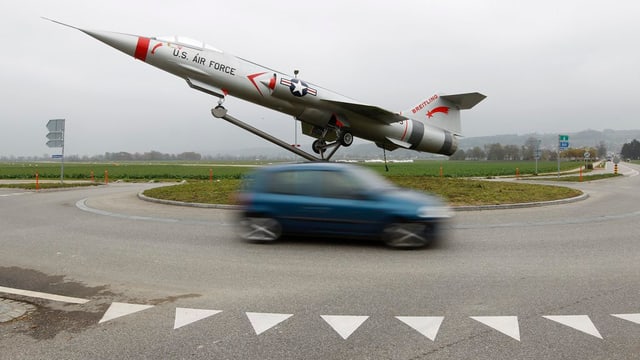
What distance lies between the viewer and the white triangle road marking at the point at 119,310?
148 inches

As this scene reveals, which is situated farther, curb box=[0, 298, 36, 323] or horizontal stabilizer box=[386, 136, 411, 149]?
horizontal stabilizer box=[386, 136, 411, 149]

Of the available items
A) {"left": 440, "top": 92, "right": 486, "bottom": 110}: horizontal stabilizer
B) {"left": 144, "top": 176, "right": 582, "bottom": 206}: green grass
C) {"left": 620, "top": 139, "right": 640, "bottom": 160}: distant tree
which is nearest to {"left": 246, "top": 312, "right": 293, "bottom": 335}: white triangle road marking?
{"left": 144, "top": 176, "right": 582, "bottom": 206}: green grass

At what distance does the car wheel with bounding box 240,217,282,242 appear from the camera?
22.9 ft

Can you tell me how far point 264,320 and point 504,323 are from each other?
214 cm

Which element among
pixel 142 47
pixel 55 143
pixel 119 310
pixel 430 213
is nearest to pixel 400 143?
pixel 142 47

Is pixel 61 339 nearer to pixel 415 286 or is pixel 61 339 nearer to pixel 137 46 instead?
pixel 415 286

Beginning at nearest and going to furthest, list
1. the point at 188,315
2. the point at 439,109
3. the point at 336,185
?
the point at 188,315, the point at 336,185, the point at 439,109

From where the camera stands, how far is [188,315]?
3.79 m

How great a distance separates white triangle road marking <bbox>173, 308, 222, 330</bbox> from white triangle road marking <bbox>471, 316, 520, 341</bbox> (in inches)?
97.4

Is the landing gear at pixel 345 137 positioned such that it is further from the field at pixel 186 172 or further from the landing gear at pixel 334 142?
the field at pixel 186 172

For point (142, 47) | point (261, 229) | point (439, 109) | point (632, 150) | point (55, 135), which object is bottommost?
point (261, 229)

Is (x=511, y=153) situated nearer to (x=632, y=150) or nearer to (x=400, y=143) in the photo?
(x=632, y=150)

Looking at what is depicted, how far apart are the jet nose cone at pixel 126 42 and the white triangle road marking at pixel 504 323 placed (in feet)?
39.4

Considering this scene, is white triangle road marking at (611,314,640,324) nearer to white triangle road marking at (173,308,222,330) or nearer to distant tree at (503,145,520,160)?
white triangle road marking at (173,308,222,330)
